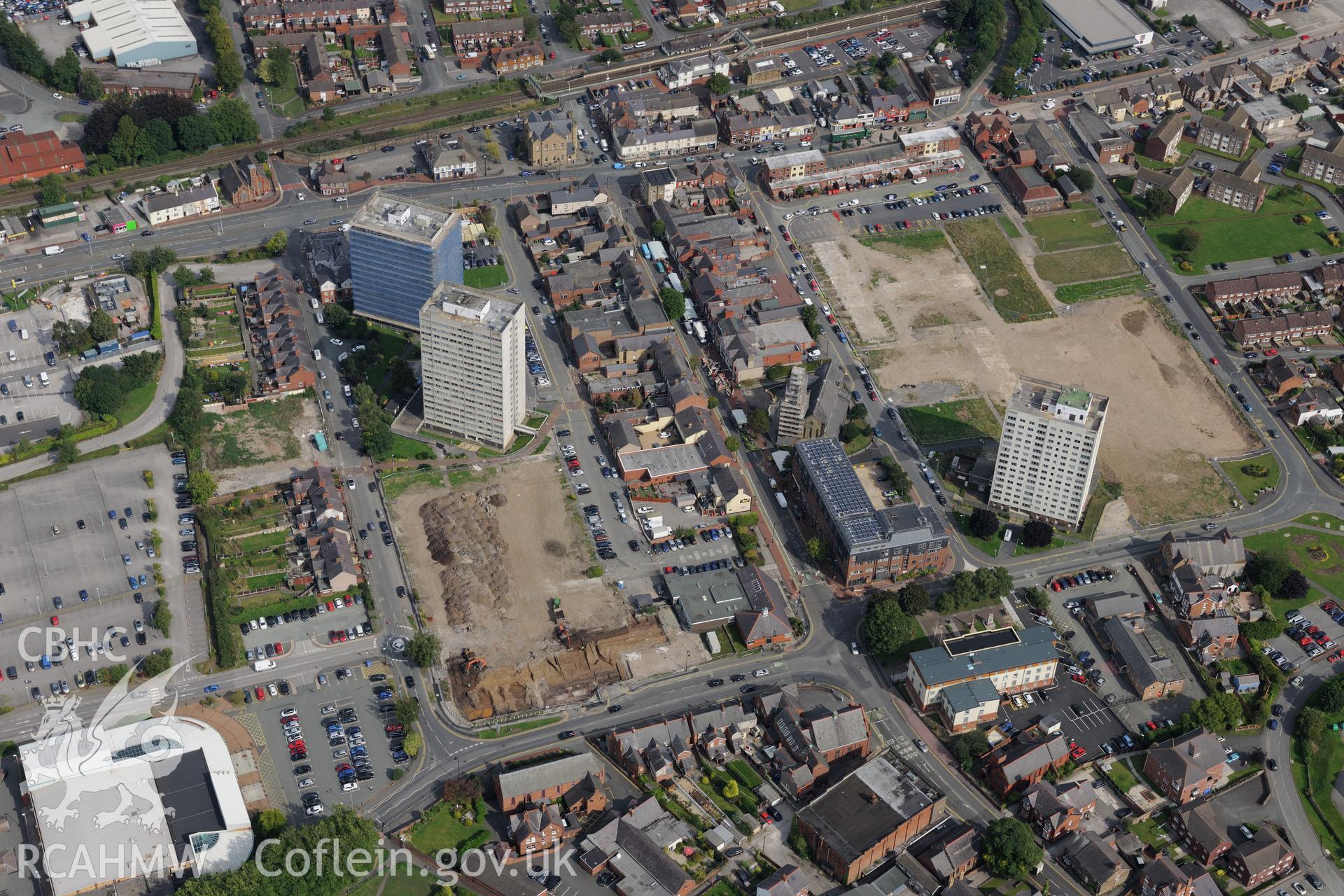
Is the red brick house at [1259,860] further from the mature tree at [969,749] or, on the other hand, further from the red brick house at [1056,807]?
the mature tree at [969,749]

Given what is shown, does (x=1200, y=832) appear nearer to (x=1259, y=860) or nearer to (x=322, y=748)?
(x=1259, y=860)

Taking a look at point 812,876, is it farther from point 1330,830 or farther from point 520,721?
point 1330,830

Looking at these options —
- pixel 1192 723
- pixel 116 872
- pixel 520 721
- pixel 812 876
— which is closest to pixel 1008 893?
pixel 812 876

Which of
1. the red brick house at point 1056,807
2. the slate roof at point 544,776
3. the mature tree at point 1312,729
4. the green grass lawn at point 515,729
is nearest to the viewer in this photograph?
the red brick house at point 1056,807

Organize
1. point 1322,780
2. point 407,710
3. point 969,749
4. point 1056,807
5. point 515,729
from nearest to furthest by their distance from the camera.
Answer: point 1056,807
point 969,749
point 1322,780
point 407,710
point 515,729

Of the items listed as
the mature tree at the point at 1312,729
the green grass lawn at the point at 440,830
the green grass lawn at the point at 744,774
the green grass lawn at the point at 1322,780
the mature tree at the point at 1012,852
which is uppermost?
the green grass lawn at the point at 440,830

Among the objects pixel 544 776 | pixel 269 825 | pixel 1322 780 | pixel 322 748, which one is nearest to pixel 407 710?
pixel 322 748

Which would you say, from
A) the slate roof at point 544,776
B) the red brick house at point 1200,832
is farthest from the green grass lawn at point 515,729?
the red brick house at point 1200,832

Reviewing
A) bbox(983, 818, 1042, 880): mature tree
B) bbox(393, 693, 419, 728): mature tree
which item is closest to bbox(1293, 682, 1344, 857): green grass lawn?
bbox(983, 818, 1042, 880): mature tree
